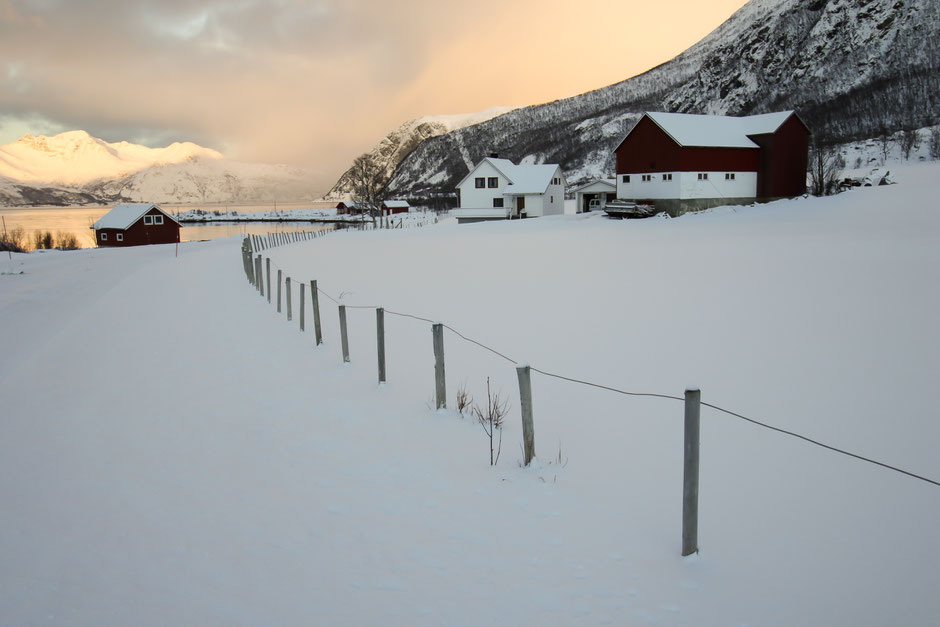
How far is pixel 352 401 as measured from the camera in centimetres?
984

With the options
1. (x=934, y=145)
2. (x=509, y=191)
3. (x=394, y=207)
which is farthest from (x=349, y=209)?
(x=934, y=145)

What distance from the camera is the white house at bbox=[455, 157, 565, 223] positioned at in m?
59.0

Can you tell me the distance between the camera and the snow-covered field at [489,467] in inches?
194

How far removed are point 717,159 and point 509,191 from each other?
2212cm

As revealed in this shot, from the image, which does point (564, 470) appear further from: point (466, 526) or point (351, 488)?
point (351, 488)

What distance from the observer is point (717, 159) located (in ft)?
136

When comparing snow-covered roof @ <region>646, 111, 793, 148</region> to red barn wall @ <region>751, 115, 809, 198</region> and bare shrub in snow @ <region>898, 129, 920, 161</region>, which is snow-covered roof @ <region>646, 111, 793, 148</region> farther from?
bare shrub in snow @ <region>898, 129, 920, 161</region>

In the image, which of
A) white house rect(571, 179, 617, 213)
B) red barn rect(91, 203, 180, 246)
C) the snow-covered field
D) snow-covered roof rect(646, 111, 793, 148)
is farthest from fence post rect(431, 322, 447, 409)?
red barn rect(91, 203, 180, 246)

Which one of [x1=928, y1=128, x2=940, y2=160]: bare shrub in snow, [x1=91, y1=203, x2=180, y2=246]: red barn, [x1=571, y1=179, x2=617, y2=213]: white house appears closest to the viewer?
[x1=928, y1=128, x2=940, y2=160]: bare shrub in snow

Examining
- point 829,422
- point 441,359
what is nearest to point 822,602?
point 829,422

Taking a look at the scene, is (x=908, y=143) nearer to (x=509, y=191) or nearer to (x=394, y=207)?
(x=509, y=191)

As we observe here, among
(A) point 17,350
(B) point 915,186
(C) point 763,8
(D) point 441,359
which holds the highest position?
(C) point 763,8

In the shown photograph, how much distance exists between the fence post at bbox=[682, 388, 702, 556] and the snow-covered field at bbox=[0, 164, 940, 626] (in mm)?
232

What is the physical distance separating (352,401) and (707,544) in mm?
6101
